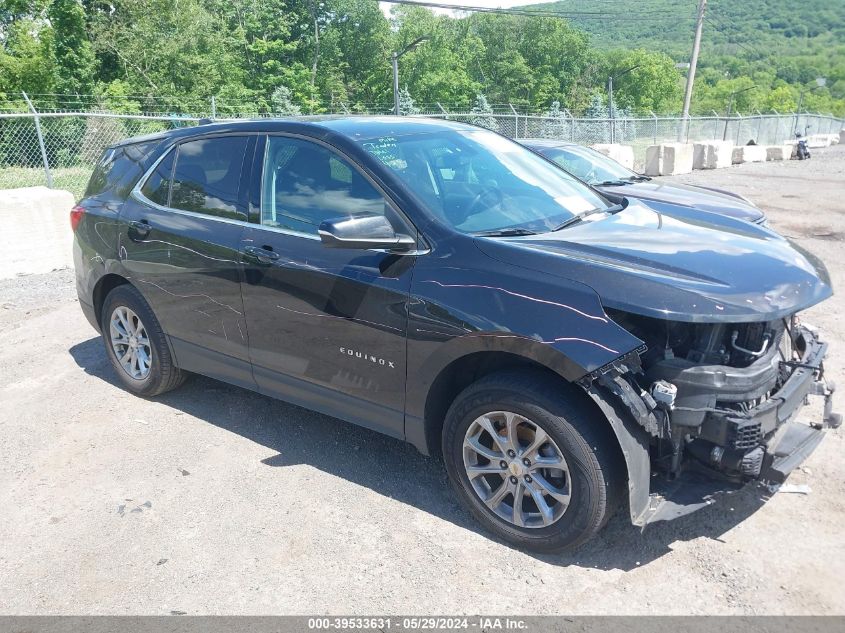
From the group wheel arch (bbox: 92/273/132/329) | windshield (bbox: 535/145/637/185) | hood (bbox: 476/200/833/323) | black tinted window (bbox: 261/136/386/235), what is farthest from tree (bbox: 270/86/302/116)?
hood (bbox: 476/200/833/323)

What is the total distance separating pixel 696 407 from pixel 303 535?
193 centimetres

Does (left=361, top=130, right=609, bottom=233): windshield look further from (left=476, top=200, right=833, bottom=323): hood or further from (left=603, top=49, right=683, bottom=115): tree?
(left=603, top=49, right=683, bottom=115): tree

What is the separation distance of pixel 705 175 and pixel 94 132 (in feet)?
63.4

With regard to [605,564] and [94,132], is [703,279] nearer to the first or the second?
[605,564]

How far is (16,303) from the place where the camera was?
24.8ft

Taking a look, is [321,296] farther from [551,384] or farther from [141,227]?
[141,227]

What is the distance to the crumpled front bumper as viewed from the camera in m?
2.78

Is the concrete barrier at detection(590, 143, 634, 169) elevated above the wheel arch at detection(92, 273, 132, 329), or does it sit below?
above

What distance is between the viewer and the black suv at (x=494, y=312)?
9.23ft

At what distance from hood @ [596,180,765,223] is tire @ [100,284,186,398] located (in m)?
4.63

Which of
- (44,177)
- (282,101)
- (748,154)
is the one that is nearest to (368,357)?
(44,177)

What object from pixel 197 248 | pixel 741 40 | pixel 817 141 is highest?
pixel 741 40

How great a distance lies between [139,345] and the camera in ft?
16.1

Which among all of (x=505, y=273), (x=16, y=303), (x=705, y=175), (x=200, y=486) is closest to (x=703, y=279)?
(x=505, y=273)
